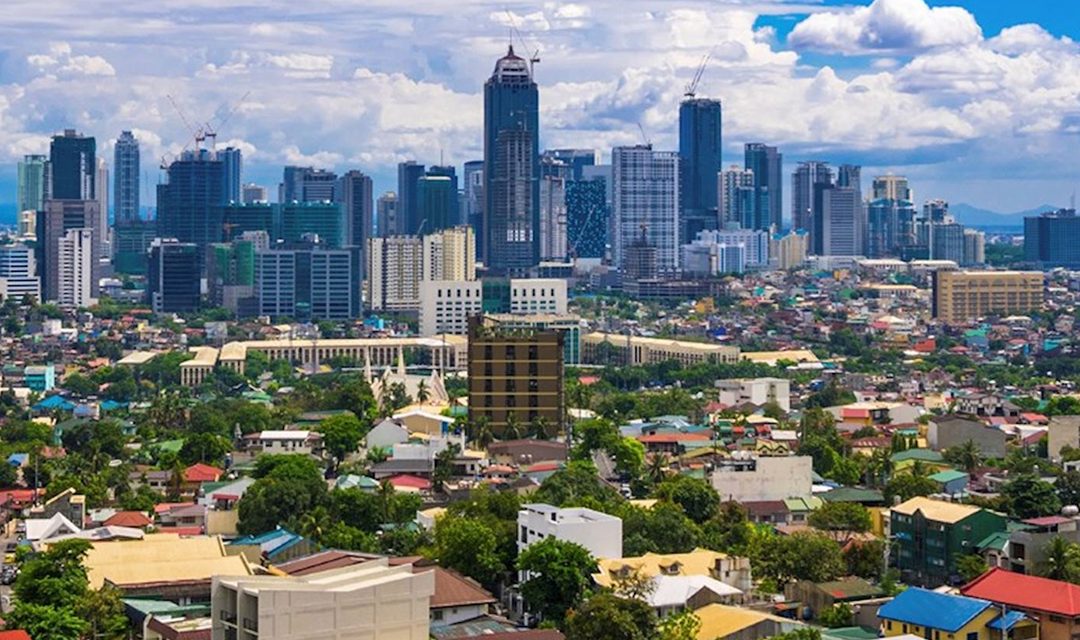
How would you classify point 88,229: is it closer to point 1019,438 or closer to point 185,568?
point 1019,438

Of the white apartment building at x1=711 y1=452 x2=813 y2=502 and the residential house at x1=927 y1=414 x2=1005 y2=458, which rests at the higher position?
the residential house at x1=927 y1=414 x2=1005 y2=458

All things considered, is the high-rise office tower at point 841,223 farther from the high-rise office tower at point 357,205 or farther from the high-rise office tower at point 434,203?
the high-rise office tower at point 357,205

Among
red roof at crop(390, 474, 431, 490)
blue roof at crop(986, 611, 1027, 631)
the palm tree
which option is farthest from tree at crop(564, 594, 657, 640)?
red roof at crop(390, 474, 431, 490)

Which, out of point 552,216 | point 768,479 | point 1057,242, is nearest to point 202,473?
point 768,479

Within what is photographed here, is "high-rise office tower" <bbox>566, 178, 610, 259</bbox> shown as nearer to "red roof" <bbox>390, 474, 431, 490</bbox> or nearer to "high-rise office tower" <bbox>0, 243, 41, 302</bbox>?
"high-rise office tower" <bbox>0, 243, 41, 302</bbox>

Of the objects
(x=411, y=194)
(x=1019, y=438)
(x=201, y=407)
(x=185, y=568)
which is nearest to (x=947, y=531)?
(x=185, y=568)

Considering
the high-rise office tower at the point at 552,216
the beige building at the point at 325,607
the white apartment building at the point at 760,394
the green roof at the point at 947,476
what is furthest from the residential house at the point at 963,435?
the high-rise office tower at the point at 552,216
